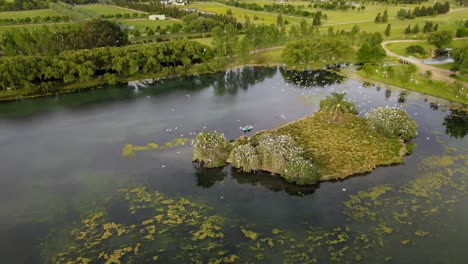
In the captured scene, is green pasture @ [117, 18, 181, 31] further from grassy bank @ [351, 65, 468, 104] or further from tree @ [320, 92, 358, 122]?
tree @ [320, 92, 358, 122]

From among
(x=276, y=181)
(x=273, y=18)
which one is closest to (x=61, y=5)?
(x=273, y=18)

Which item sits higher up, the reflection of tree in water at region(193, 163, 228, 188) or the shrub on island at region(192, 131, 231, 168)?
the shrub on island at region(192, 131, 231, 168)

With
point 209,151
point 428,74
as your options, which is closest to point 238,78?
point 209,151

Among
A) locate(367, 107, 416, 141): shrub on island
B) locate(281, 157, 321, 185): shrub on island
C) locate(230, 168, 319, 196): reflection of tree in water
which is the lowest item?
locate(230, 168, 319, 196): reflection of tree in water

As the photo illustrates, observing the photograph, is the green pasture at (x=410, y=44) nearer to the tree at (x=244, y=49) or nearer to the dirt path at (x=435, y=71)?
the dirt path at (x=435, y=71)

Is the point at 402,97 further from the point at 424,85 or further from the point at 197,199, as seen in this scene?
the point at 197,199


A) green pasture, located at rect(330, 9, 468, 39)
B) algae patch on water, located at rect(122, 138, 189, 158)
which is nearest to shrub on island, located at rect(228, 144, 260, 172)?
algae patch on water, located at rect(122, 138, 189, 158)

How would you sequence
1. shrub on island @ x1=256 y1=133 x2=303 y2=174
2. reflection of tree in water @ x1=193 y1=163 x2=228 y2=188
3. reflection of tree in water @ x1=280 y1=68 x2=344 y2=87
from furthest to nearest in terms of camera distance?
reflection of tree in water @ x1=280 y1=68 x2=344 y2=87 < shrub on island @ x1=256 y1=133 x2=303 y2=174 < reflection of tree in water @ x1=193 y1=163 x2=228 y2=188
